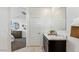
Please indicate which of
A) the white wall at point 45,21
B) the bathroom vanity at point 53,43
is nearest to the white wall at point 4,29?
the white wall at point 45,21

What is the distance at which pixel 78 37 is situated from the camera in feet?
3.70

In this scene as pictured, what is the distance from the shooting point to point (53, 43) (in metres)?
1.25

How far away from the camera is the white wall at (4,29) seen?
1083mm

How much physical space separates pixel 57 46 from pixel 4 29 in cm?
63

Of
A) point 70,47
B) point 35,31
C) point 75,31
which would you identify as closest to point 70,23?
point 75,31

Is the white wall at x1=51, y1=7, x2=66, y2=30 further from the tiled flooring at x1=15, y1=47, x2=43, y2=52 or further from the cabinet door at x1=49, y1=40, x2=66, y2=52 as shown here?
the tiled flooring at x1=15, y1=47, x2=43, y2=52

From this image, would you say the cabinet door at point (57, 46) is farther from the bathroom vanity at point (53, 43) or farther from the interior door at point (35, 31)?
the interior door at point (35, 31)

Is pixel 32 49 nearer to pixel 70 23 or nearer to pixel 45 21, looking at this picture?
pixel 45 21

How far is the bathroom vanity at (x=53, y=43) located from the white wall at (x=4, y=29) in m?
0.43

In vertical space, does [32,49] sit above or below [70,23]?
below

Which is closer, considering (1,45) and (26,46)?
(1,45)
